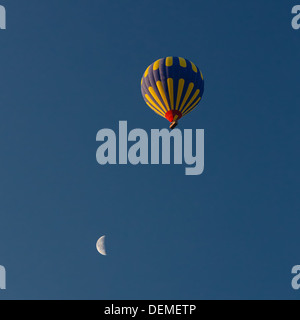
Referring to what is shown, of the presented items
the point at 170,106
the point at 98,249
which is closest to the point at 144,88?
the point at 170,106

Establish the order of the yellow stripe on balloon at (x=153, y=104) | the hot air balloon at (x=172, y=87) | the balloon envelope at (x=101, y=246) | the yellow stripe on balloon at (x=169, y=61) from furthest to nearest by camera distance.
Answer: the balloon envelope at (x=101, y=246)
the yellow stripe on balloon at (x=153, y=104)
the yellow stripe on balloon at (x=169, y=61)
the hot air balloon at (x=172, y=87)

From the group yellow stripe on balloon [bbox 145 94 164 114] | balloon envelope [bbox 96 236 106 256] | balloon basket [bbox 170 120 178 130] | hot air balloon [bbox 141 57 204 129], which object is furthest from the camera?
balloon envelope [bbox 96 236 106 256]

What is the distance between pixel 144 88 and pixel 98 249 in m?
17.6

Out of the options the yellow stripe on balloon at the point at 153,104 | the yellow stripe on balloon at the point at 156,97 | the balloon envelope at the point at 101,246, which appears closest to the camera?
the yellow stripe on balloon at the point at 156,97

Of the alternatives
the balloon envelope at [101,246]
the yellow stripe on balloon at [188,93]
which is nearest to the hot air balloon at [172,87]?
the yellow stripe on balloon at [188,93]

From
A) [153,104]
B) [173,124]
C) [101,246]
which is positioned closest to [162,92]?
[153,104]

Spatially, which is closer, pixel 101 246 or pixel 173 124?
pixel 173 124

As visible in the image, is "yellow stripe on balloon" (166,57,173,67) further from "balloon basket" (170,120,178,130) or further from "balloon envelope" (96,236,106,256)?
"balloon envelope" (96,236,106,256)

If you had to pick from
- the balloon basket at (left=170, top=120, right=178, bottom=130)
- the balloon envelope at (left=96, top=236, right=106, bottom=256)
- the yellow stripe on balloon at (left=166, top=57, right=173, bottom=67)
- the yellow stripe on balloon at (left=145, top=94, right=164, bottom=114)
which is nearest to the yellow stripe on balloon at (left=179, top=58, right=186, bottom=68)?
the yellow stripe on balloon at (left=166, top=57, right=173, bottom=67)

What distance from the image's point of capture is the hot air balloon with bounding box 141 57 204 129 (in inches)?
1832

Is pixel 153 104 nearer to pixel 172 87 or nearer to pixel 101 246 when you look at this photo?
pixel 172 87

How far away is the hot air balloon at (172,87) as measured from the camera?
46.5 meters

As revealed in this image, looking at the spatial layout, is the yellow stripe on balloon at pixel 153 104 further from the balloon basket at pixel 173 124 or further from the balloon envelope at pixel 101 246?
the balloon envelope at pixel 101 246

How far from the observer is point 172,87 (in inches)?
1823
